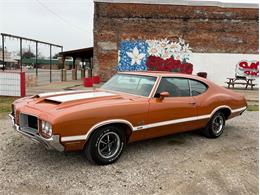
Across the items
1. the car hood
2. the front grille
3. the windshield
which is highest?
the windshield

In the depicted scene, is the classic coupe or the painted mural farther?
the painted mural

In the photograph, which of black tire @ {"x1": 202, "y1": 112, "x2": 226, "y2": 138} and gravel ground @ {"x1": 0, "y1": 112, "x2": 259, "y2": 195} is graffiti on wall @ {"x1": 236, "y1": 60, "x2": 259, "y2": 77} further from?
gravel ground @ {"x1": 0, "y1": 112, "x2": 259, "y2": 195}

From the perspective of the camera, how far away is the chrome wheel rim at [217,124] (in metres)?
6.04

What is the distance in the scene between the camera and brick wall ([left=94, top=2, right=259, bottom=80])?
18266 millimetres

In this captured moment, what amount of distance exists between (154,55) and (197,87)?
13.3m

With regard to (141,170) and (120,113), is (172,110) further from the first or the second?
(141,170)

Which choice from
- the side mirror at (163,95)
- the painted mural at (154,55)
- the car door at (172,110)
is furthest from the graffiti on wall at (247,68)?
the side mirror at (163,95)

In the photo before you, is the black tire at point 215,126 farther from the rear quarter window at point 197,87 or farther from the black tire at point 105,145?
the black tire at point 105,145

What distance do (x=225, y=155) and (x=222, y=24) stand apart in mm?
15523

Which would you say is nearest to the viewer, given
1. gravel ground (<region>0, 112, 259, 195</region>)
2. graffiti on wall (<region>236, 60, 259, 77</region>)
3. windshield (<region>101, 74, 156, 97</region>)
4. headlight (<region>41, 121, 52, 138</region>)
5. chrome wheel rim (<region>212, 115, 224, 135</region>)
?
gravel ground (<region>0, 112, 259, 195</region>)

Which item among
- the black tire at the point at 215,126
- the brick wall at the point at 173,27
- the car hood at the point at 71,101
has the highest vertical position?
the brick wall at the point at 173,27

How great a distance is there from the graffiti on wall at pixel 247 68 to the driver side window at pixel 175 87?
49.8 feet

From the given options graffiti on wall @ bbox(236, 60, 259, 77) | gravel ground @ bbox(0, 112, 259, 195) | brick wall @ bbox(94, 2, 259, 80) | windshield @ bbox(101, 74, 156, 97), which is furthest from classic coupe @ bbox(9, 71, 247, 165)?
graffiti on wall @ bbox(236, 60, 259, 77)

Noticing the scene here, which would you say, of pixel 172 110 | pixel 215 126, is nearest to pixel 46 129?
pixel 172 110
